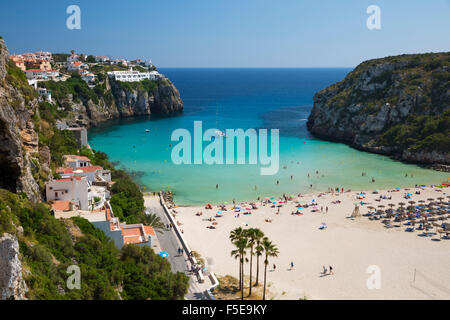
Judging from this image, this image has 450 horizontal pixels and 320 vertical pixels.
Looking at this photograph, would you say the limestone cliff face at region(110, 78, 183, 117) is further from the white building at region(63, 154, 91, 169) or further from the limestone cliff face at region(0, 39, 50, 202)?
the limestone cliff face at region(0, 39, 50, 202)

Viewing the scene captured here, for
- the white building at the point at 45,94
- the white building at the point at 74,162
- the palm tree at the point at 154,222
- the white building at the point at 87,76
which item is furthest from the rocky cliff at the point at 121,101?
the palm tree at the point at 154,222

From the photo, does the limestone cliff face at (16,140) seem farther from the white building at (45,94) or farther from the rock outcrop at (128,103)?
the rock outcrop at (128,103)

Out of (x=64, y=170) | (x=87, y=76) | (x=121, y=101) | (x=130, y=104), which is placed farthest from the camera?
(x=130, y=104)

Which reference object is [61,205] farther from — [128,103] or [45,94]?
[128,103]

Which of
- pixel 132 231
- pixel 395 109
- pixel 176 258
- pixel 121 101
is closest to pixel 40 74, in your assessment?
pixel 121 101

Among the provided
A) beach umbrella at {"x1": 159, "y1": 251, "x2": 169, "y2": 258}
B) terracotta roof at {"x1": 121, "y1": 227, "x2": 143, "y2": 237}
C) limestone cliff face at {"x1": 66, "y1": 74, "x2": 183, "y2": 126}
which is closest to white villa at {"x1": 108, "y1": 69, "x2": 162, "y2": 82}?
limestone cliff face at {"x1": 66, "y1": 74, "x2": 183, "y2": 126}

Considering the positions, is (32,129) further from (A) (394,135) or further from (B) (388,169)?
(A) (394,135)
